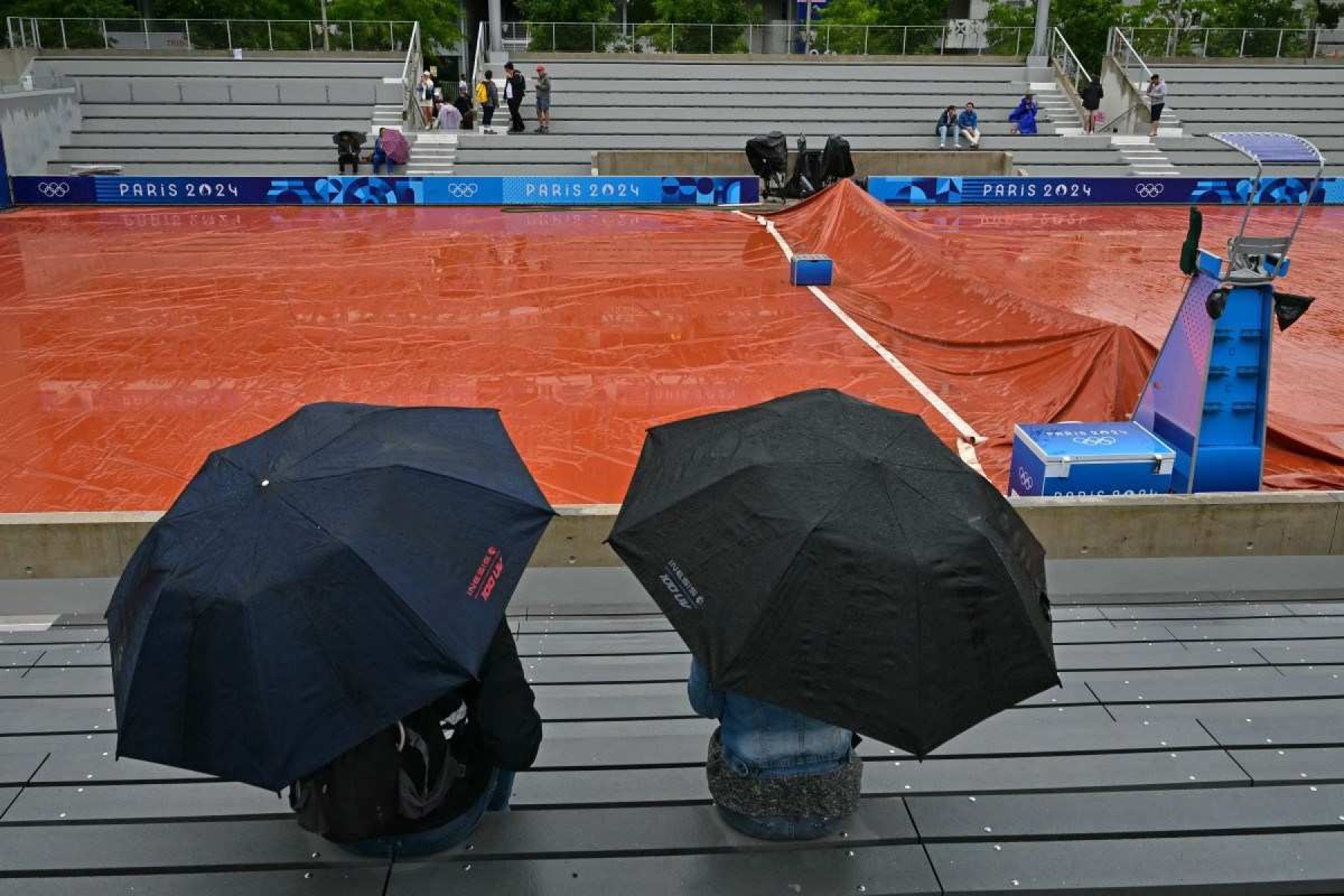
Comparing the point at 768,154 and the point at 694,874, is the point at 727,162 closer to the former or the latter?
the point at 768,154

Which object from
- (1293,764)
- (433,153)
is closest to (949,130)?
(433,153)

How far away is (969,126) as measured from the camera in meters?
28.4

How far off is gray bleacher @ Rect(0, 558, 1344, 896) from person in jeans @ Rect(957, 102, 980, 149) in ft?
84.6

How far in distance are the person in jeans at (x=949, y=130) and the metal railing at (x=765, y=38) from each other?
19.4ft

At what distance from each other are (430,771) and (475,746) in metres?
0.14

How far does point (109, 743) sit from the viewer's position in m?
3.58

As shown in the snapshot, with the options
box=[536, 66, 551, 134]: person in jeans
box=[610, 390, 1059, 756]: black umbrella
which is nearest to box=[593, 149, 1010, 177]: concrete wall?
box=[536, 66, 551, 134]: person in jeans

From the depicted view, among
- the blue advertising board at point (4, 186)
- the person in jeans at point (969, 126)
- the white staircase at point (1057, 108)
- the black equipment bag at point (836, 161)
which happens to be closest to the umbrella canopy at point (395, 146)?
the blue advertising board at point (4, 186)

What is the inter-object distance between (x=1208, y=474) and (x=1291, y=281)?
37.6 feet

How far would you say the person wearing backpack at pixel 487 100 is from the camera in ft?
93.9

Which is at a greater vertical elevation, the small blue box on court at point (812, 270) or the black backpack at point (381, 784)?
the black backpack at point (381, 784)

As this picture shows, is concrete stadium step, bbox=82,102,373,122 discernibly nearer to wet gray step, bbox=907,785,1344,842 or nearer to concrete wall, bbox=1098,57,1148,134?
concrete wall, bbox=1098,57,1148,134

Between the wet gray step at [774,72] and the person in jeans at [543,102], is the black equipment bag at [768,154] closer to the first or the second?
the person in jeans at [543,102]

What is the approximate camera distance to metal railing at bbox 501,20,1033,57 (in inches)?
1297
